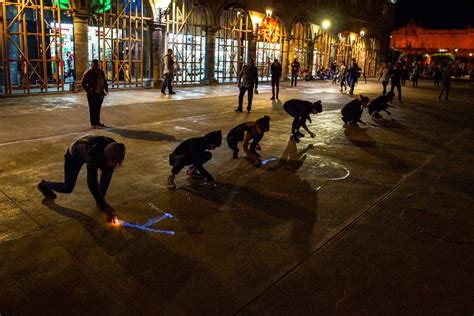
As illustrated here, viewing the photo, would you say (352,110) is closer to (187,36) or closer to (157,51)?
(157,51)

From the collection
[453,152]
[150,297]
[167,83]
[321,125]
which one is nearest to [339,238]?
[150,297]

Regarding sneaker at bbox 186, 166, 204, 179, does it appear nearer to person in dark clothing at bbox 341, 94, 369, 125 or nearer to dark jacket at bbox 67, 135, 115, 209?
dark jacket at bbox 67, 135, 115, 209

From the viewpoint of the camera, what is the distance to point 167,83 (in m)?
17.7

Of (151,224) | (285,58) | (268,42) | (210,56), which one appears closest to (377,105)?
(151,224)

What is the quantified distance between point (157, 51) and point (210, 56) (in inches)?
149

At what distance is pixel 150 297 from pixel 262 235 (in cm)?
165

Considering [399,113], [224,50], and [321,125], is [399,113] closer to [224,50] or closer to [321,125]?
[321,125]

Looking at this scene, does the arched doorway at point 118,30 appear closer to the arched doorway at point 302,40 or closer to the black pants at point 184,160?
the arched doorway at point 302,40

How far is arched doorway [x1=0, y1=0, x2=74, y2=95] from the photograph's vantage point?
15148 mm

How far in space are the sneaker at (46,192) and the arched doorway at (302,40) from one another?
2576 centimetres

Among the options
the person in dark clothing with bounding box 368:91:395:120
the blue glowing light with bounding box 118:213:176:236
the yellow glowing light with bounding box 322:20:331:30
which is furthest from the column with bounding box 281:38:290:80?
the blue glowing light with bounding box 118:213:176:236

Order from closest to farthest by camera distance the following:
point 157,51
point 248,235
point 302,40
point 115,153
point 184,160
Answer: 1. point 115,153
2. point 248,235
3. point 184,160
4. point 157,51
5. point 302,40

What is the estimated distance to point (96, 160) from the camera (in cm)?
450

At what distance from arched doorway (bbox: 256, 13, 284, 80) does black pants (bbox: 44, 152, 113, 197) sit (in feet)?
73.6
